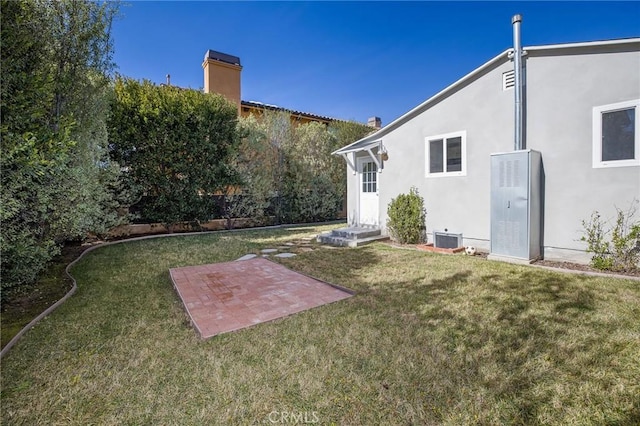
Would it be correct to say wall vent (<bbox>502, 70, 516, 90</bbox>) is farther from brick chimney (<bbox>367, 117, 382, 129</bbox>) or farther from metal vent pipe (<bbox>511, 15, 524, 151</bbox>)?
brick chimney (<bbox>367, 117, 382, 129</bbox>)

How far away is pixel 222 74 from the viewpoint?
719 inches

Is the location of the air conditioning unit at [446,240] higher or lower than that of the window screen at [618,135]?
lower

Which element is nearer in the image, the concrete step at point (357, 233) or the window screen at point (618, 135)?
the window screen at point (618, 135)

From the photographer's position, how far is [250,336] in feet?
11.9

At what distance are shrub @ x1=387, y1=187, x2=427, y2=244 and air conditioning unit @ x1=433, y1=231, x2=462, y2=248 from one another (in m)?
0.51

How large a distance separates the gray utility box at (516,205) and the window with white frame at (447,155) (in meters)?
1.24

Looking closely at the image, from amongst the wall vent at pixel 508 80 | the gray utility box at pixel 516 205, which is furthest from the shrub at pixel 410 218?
the wall vent at pixel 508 80

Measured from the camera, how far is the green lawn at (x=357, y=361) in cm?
238

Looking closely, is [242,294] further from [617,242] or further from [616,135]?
[616,135]

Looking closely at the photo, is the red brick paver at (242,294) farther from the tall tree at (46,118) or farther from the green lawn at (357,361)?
the tall tree at (46,118)

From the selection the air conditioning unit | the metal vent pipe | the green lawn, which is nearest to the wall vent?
the metal vent pipe

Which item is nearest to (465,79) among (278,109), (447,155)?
(447,155)

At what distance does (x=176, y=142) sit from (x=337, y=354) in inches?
449

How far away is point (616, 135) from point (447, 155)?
Answer: 3.59 metres
